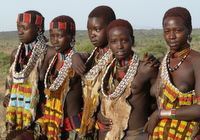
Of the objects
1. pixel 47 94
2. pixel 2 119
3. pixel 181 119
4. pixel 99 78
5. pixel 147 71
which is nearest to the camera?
pixel 181 119

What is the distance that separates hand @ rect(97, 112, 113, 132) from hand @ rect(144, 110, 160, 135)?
18.8 inches

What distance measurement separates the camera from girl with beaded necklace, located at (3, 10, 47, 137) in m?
5.62

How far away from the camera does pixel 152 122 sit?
4.40 meters

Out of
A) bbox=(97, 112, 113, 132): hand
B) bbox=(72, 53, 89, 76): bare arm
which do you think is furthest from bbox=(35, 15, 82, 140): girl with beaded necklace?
bbox=(97, 112, 113, 132): hand

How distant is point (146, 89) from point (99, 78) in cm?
58

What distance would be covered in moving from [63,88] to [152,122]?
137 centimetres

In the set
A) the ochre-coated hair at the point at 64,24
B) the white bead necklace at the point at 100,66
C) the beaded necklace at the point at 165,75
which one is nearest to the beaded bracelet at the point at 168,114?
the beaded necklace at the point at 165,75

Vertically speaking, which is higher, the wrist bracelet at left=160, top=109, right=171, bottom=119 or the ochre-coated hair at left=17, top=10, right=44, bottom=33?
the ochre-coated hair at left=17, top=10, right=44, bottom=33

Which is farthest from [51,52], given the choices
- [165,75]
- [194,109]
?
[194,109]

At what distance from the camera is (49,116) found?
5.55 meters

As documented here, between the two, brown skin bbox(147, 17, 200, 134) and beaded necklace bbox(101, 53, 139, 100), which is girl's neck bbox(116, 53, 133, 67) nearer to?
beaded necklace bbox(101, 53, 139, 100)

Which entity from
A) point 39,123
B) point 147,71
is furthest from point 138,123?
point 39,123

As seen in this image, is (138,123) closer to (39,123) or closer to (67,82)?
(67,82)

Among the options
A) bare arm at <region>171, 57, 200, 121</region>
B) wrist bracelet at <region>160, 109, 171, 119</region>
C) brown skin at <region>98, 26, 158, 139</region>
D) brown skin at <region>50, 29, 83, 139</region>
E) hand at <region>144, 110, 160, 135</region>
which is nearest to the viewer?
bare arm at <region>171, 57, 200, 121</region>
